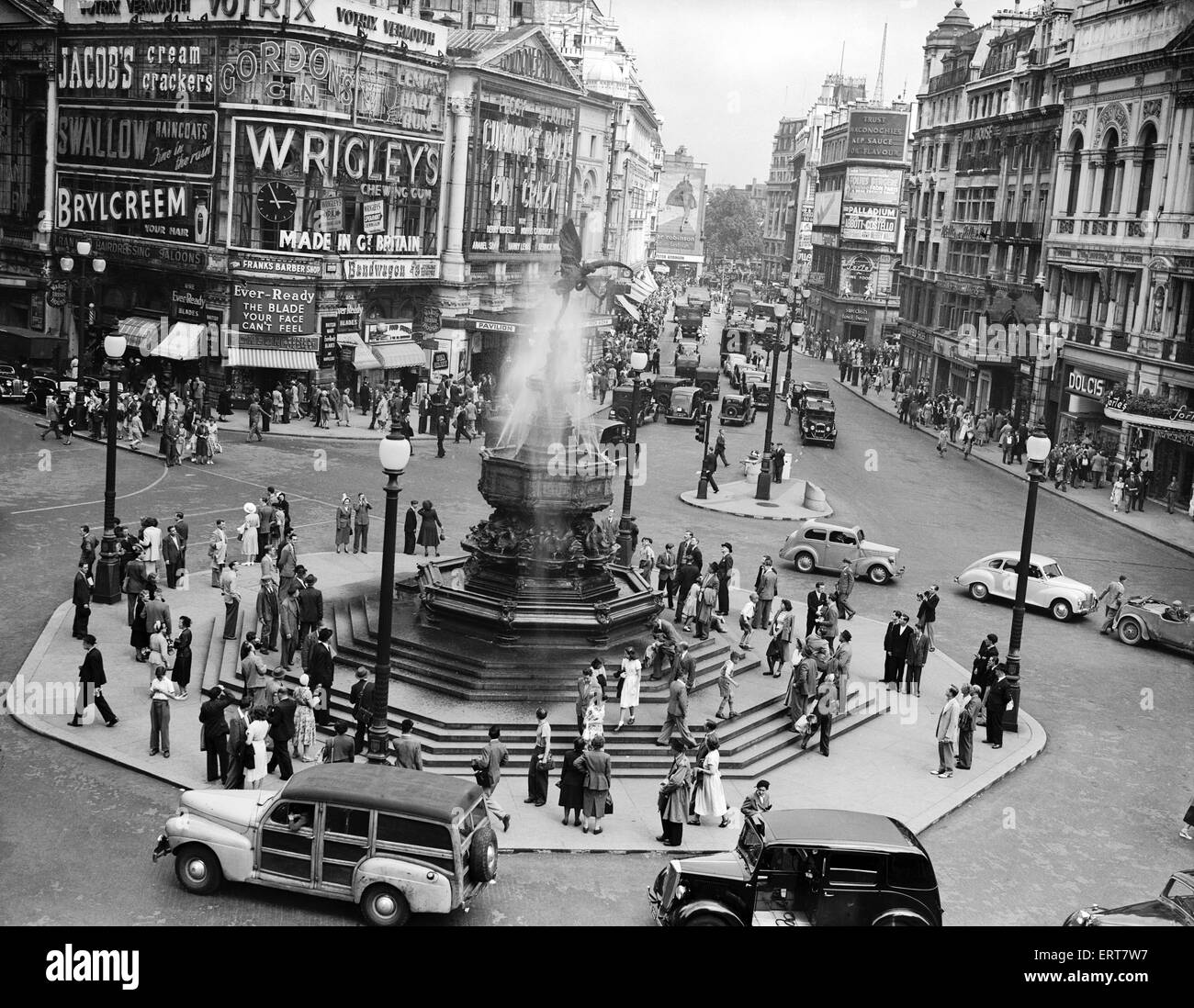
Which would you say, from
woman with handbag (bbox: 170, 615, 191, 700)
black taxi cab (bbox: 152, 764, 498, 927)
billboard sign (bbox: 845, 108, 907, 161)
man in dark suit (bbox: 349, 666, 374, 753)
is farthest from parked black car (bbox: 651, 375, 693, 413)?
billboard sign (bbox: 845, 108, 907, 161)

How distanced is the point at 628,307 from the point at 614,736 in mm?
62266

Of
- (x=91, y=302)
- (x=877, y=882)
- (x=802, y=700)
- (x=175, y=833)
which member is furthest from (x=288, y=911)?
(x=91, y=302)

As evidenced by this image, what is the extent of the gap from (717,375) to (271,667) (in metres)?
45.2

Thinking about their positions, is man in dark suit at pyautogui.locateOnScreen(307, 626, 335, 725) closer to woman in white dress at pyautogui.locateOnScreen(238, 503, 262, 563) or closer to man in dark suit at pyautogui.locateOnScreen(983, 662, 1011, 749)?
woman in white dress at pyautogui.locateOnScreen(238, 503, 262, 563)

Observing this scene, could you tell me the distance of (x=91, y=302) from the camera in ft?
182

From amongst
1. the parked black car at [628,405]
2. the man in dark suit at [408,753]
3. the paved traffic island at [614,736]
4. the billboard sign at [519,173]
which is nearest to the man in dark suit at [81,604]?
the paved traffic island at [614,736]

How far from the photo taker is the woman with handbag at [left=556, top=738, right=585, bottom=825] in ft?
58.7

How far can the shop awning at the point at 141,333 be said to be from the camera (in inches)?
1996

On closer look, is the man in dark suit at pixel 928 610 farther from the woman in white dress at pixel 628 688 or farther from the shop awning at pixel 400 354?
the shop awning at pixel 400 354

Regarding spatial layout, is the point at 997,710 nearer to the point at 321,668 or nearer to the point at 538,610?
the point at 538,610

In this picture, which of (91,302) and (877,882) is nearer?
(877,882)

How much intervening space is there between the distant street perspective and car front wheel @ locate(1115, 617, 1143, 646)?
20cm
